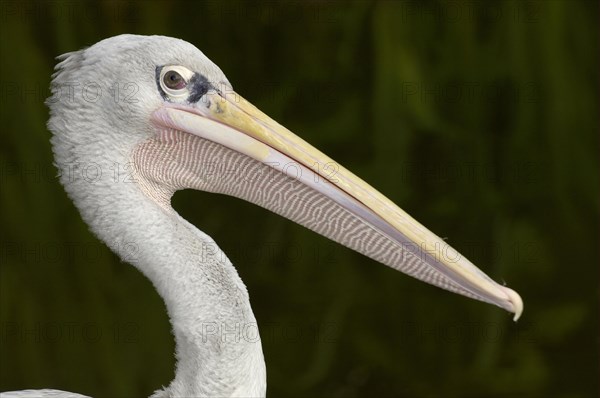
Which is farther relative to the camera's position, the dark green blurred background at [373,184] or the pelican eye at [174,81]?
the dark green blurred background at [373,184]

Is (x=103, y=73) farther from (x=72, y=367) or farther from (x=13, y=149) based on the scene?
(x=72, y=367)

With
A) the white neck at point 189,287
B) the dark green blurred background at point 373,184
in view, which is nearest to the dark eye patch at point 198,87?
the white neck at point 189,287

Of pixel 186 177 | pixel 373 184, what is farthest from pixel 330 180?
pixel 373 184

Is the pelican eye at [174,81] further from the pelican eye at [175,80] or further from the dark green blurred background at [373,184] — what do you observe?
the dark green blurred background at [373,184]

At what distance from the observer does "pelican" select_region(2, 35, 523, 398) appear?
188 cm

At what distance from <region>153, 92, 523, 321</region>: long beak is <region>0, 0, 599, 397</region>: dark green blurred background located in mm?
1583

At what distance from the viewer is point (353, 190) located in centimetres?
196

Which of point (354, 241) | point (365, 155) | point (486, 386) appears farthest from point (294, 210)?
point (486, 386)

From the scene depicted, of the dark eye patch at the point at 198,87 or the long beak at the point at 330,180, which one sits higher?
the dark eye patch at the point at 198,87

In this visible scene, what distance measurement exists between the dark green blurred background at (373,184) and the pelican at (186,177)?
156cm

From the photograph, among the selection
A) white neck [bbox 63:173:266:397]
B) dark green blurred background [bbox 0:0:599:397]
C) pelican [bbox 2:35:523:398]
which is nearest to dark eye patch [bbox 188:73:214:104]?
pelican [bbox 2:35:523:398]

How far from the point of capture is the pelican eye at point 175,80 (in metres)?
1.89

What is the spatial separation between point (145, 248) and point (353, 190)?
46 cm

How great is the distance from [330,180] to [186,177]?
1.08ft
